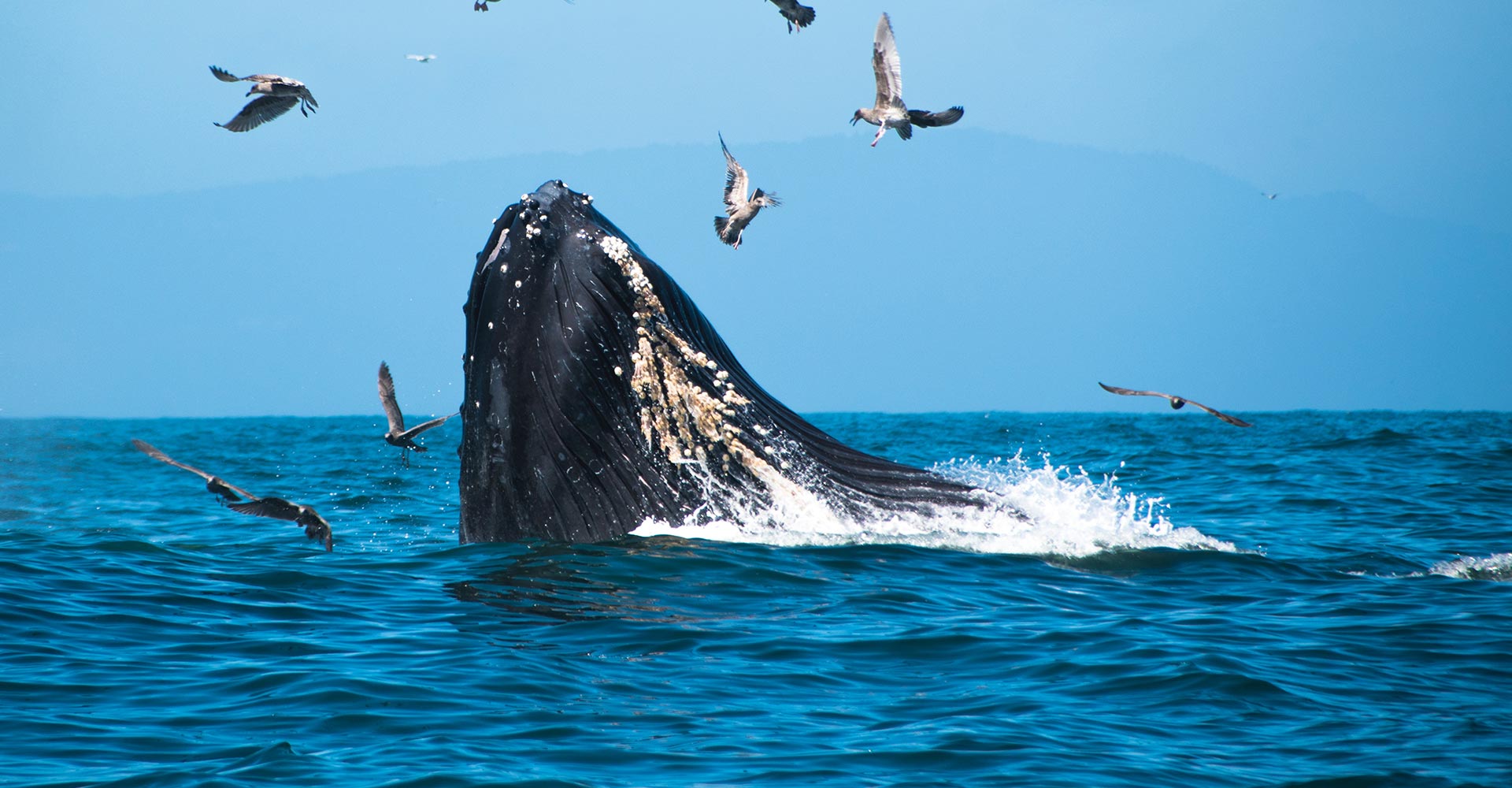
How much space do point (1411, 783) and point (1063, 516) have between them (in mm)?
5458

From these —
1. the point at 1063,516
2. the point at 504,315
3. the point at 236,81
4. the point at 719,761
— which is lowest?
the point at 719,761

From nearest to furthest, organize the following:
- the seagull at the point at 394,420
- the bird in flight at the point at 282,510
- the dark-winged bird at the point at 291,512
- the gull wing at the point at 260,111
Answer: the bird in flight at the point at 282,510
the dark-winged bird at the point at 291,512
the seagull at the point at 394,420
the gull wing at the point at 260,111

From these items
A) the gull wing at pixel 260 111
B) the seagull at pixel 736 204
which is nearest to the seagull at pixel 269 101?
the gull wing at pixel 260 111

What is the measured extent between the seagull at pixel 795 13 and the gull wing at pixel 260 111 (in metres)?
4.01

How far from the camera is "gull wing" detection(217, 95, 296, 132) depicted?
36.4 ft

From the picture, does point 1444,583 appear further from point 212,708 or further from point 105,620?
point 105,620

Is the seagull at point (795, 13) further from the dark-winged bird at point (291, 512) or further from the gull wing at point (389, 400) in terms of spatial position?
the dark-winged bird at point (291, 512)

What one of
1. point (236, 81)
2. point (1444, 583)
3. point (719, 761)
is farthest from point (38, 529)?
point (1444, 583)

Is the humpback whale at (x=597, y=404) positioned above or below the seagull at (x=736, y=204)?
below

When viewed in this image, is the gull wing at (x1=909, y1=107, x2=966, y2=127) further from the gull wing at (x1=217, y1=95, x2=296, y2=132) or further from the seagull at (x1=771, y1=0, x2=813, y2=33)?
the gull wing at (x1=217, y1=95, x2=296, y2=132)

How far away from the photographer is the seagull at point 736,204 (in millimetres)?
11445

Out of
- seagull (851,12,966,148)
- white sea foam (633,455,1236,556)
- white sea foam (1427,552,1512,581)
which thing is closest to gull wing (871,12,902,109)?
seagull (851,12,966,148)

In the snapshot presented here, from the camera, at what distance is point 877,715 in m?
6.27

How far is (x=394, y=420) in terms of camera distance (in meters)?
9.71
